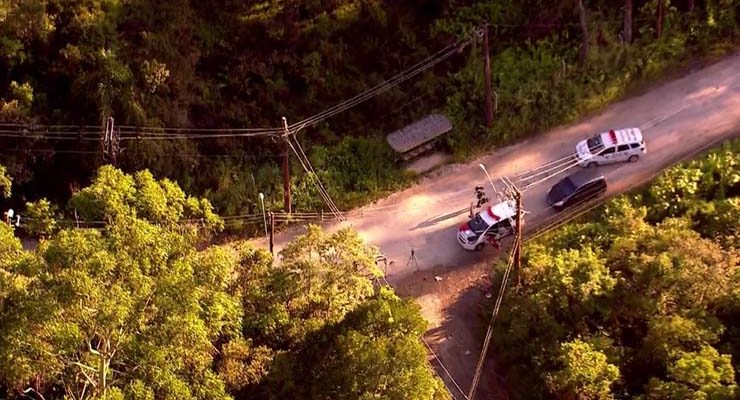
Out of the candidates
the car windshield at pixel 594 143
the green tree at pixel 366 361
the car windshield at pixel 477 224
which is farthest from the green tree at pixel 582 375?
the car windshield at pixel 594 143

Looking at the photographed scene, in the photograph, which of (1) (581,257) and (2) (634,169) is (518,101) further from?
(1) (581,257)

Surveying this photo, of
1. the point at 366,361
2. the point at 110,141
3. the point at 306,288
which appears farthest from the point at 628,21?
the point at 110,141

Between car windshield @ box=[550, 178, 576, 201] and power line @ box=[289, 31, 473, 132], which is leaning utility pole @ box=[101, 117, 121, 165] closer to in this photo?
power line @ box=[289, 31, 473, 132]

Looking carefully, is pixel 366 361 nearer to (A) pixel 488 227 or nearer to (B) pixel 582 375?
(B) pixel 582 375

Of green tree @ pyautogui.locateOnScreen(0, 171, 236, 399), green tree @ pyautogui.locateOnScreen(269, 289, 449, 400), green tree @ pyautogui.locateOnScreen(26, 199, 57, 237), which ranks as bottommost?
green tree @ pyautogui.locateOnScreen(269, 289, 449, 400)

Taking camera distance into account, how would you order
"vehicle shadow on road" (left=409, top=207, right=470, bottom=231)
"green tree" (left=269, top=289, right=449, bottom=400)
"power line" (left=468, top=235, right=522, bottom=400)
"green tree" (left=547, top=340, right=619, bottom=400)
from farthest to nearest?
"vehicle shadow on road" (left=409, top=207, right=470, bottom=231) → "power line" (left=468, top=235, right=522, bottom=400) → "green tree" (left=547, top=340, right=619, bottom=400) → "green tree" (left=269, top=289, right=449, bottom=400)

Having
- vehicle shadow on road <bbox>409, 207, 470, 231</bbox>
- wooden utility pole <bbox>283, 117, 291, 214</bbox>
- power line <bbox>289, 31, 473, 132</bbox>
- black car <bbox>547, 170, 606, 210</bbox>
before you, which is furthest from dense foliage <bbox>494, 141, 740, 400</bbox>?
power line <bbox>289, 31, 473, 132</bbox>

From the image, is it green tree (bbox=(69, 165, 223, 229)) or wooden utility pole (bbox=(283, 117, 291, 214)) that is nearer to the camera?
green tree (bbox=(69, 165, 223, 229))

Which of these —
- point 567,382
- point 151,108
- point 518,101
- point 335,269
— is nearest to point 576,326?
point 567,382
